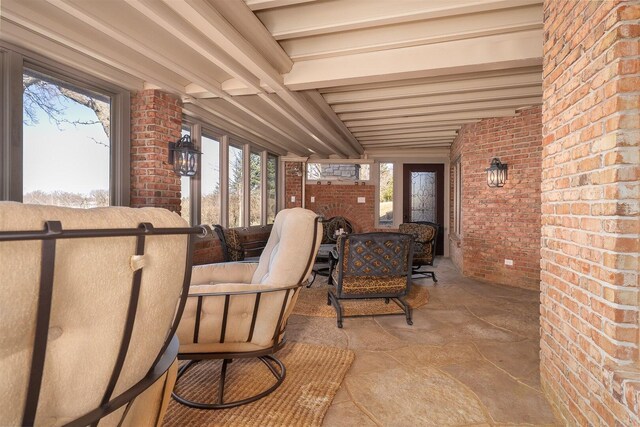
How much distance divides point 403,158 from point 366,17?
5609mm

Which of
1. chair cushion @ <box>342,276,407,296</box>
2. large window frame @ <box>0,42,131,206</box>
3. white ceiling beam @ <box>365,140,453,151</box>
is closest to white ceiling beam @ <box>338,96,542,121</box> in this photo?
white ceiling beam @ <box>365,140,453,151</box>

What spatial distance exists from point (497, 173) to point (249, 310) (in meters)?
4.32

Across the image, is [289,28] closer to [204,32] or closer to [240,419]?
[204,32]

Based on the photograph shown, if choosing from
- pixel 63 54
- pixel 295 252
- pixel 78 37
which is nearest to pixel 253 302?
pixel 295 252

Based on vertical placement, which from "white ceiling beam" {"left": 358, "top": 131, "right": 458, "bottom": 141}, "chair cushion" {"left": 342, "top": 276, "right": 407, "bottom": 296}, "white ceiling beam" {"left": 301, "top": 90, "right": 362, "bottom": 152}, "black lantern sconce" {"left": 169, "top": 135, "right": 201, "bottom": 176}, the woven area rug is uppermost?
"white ceiling beam" {"left": 358, "top": 131, "right": 458, "bottom": 141}

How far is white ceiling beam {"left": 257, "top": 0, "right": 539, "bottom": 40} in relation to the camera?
224cm

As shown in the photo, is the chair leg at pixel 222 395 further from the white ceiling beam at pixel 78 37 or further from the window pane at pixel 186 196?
the window pane at pixel 186 196

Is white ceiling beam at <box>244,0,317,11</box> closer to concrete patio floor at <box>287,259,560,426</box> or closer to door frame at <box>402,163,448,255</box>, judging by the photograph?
concrete patio floor at <box>287,259,560,426</box>

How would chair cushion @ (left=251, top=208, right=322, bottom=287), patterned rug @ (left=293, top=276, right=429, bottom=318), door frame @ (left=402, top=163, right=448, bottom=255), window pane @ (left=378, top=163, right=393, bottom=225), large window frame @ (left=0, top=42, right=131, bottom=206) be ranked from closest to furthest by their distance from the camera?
1. chair cushion @ (left=251, top=208, right=322, bottom=287)
2. large window frame @ (left=0, top=42, right=131, bottom=206)
3. patterned rug @ (left=293, top=276, right=429, bottom=318)
4. door frame @ (left=402, top=163, right=448, bottom=255)
5. window pane @ (left=378, top=163, right=393, bottom=225)

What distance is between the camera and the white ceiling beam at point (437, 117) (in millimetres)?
4656

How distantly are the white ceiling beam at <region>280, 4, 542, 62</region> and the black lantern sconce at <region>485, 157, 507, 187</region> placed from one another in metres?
2.52

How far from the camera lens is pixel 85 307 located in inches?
26.3

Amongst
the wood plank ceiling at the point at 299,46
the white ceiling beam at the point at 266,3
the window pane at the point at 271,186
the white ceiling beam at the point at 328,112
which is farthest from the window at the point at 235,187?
the white ceiling beam at the point at 266,3

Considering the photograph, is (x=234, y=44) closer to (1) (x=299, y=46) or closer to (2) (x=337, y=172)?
(1) (x=299, y=46)
